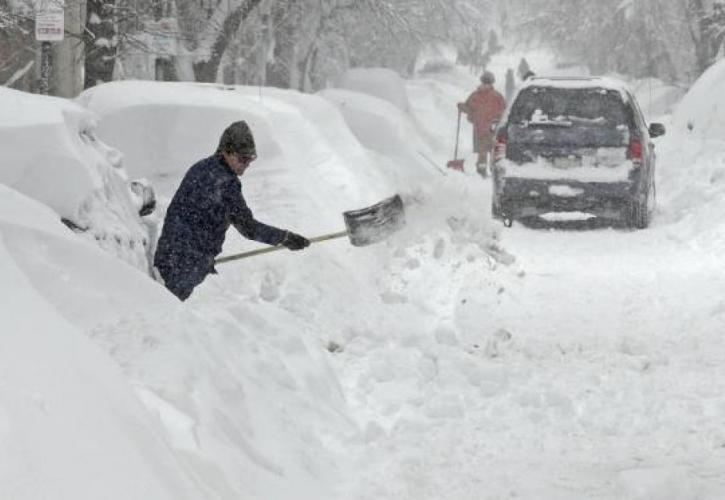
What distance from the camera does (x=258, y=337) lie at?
6172mm

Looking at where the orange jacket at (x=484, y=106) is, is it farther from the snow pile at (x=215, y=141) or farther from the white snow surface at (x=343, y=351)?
the snow pile at (x=215, y=141)

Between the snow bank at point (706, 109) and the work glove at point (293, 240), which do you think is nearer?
the work glove at point (293, 240)

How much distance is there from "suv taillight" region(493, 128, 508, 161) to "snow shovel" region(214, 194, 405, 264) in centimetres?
500

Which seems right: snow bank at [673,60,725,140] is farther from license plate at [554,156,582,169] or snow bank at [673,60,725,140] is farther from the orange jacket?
license plate at [554,156,582,169]

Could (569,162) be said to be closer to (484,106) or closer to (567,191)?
(567,191)

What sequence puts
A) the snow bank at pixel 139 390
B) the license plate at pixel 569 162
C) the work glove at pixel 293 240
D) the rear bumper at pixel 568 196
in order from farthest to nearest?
the license plate at pixel 569 162 → the rear bumper at pixel 568 196 → the work glove at pixel 293 240 → the snow bank at pixel 139 390

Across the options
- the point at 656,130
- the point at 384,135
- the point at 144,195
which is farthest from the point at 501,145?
the point at 144,195

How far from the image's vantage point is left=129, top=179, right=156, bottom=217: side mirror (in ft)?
22.1

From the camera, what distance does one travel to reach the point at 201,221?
6.52 metres

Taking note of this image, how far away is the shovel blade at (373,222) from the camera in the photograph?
24.0 feet

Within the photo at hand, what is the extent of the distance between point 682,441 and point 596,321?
284cm

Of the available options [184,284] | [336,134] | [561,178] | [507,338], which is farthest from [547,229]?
[184,284]

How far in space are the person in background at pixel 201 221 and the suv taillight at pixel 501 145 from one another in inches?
244

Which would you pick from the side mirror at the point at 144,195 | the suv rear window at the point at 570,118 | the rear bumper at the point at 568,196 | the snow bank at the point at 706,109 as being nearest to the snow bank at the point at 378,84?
the snow bank at the point at 706,109
